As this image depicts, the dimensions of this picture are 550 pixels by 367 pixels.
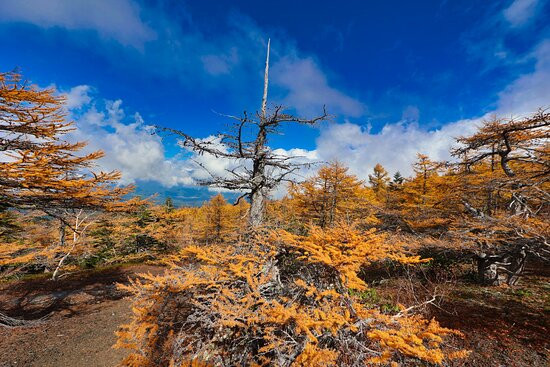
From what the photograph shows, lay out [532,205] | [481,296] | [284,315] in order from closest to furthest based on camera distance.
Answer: [284,315]
[481,296]
[532,205]

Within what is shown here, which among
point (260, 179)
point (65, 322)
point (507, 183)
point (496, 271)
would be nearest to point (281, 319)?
point (260, 179)

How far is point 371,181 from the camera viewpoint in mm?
36406

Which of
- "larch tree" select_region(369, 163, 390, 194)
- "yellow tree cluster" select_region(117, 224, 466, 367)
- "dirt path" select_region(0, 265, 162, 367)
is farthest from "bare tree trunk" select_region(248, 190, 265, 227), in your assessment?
"larch tree" select_region(369, 163, 390, 194)

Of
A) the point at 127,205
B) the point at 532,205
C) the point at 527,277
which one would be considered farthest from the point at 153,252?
the point at 532,205

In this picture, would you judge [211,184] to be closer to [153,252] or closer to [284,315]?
[284,315]

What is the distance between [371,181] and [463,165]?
23.9 metres

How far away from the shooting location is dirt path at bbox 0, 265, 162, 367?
802 centimetres

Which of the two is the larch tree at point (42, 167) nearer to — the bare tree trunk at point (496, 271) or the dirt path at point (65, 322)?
the dirt path at point (65, 322)

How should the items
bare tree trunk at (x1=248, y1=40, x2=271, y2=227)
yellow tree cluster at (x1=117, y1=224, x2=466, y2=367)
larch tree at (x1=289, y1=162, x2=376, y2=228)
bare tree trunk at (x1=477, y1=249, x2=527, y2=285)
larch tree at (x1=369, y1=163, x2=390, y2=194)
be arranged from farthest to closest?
larch tree at (x1=369, y1=163, x2=390, y2=194), larch tree at (x1=289, y1=162, x2=376, y2=228), bare tree trunk at (x1=477, y1=249, x2=527, y2=285), bare tree trunk at (x1=248, y1=40, x2=271, y2=227), yellow tree cluster at (x1=117, y1=224, x2=466, y2=367)

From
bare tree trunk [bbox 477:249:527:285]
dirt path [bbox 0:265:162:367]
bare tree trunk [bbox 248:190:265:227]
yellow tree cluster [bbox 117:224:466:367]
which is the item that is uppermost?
bare tree trunk [bbox 248:190:265:227]

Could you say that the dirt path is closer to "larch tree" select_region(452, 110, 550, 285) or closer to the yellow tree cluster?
the yellow tree cluster

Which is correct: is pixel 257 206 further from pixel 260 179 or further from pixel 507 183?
pixel 507 183

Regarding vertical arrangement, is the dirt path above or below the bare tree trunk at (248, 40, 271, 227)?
below

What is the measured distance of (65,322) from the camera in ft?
34.5
